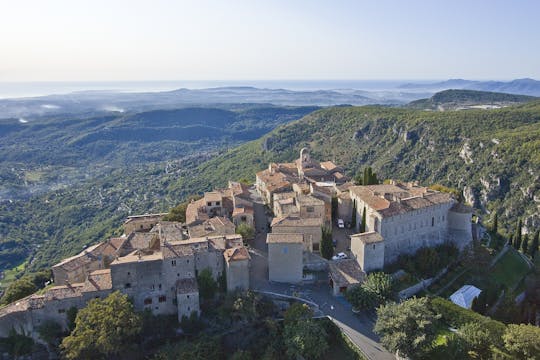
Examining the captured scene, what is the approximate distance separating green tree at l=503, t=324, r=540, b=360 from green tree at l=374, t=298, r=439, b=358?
6.37m

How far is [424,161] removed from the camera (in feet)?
436

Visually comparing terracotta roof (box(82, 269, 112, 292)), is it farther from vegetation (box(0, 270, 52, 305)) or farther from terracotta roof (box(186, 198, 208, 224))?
vegetation (box(0, 270, 52, 305))

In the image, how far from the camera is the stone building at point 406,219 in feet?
156

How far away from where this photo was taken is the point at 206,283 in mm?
41250

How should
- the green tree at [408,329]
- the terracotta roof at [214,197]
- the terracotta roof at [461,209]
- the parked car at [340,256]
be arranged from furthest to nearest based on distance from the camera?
the terracotta roof at [214,197] < the terracotta roof at [461,209] < the parked car at [340,256] < the green tree at [408,329]

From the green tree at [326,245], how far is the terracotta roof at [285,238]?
10.7 feet

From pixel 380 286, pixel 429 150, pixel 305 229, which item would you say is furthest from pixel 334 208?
pixel 429 150

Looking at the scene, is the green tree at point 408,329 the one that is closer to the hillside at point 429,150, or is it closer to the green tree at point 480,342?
the green tree at point 480,342

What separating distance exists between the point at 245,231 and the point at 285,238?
8.32 meters

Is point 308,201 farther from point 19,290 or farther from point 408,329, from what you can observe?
point 19,290

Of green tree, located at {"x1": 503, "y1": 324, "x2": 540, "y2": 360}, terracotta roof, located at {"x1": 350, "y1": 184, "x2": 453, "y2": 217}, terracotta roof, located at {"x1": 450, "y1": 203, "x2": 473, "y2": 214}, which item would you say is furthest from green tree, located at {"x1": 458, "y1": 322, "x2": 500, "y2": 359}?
terracotta roof, located at {"x1": 450, "y1": 203, "x2": 473, "y2": 214}

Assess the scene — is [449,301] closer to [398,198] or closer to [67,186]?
[398,198]

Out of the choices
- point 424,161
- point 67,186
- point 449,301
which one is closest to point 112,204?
point 67,186

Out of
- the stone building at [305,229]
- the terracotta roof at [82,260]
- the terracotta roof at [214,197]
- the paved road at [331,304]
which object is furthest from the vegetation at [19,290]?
the stone building at [305,229]
